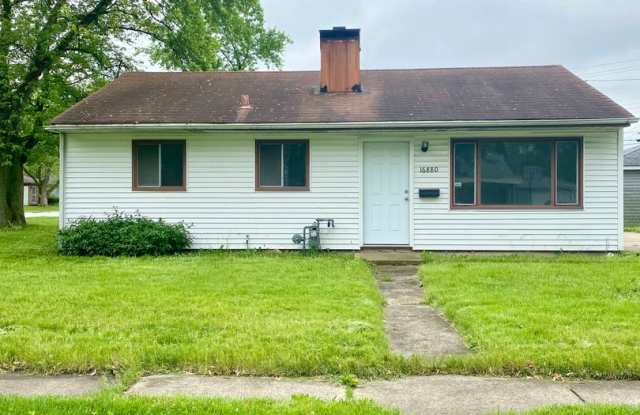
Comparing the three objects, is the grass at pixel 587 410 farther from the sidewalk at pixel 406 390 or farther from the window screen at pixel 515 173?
the window screen at pixel 515 173

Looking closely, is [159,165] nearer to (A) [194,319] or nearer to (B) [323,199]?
(B) [323,199]

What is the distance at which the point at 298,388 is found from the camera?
366 centimetres

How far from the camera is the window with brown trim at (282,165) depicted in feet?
36.2

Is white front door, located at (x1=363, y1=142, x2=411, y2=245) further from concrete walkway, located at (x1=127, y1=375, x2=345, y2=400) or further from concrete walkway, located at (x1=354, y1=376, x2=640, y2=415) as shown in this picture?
concrete walkway, located at (x1=127, y1=375, x2=345, y2=400)

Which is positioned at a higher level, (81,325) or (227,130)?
(227,130)

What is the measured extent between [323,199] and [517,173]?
4003 mm

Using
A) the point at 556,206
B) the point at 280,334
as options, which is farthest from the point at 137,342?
the point at 556,206

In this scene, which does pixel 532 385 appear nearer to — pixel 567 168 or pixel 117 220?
pixel 567 168

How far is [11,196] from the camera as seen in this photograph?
1831cm

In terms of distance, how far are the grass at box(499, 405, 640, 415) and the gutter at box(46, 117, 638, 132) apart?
770 cm

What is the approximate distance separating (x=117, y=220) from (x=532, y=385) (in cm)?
923

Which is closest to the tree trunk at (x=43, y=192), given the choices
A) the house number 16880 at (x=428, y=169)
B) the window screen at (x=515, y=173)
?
the house number 16880 at (x=428, y=169)

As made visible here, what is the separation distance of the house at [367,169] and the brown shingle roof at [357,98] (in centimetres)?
7

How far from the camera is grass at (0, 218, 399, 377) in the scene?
13.4 feet
